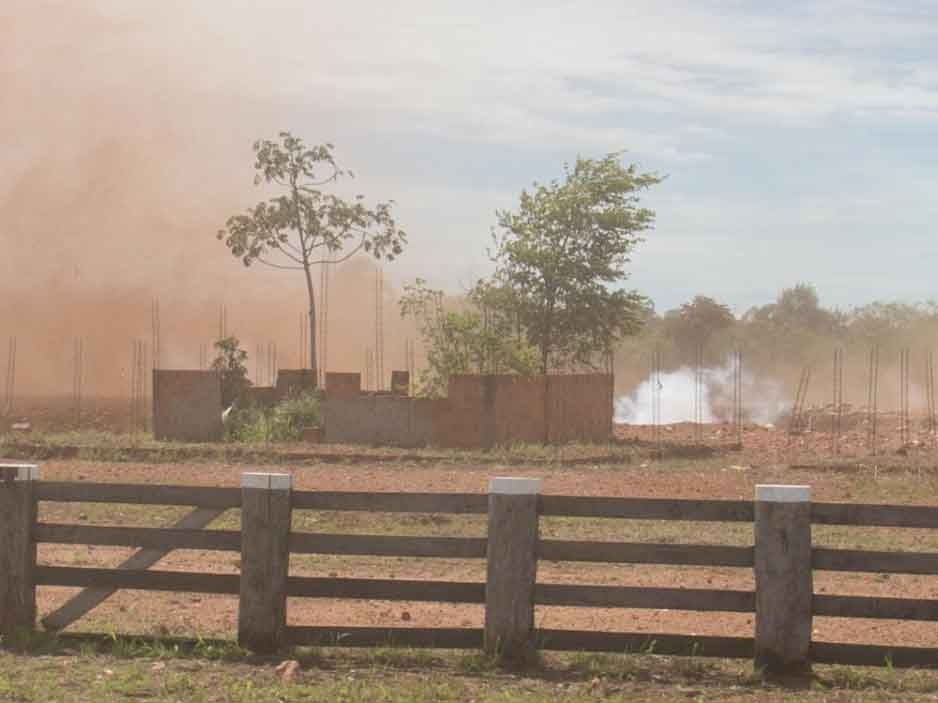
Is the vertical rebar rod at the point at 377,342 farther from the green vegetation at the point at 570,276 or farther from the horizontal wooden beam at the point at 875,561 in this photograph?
the horizontal wooden beam at the point at 875,561

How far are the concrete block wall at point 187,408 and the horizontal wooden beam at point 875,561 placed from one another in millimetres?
25456

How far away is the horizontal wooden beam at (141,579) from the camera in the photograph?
9.84 meters

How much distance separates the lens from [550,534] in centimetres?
1828

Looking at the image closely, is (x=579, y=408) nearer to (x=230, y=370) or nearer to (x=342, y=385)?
(x=342, y=385)

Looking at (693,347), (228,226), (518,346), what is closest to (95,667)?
(518,346)

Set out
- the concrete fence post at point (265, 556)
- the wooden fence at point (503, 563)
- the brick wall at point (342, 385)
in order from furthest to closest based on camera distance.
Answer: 1. the brick wall at point (342, 385)
2. the concrete fence post at point (265, 556)
3. the wooden fence at point (503, 563)

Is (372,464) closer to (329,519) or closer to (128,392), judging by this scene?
(329,519)

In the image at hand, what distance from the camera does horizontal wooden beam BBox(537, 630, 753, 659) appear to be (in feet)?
30.8

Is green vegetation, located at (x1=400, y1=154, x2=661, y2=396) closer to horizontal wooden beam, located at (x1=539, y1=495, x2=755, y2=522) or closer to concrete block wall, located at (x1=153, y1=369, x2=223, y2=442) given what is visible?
concrete block wall, located at (x1=153, y1=369, x2=223, y2=442)

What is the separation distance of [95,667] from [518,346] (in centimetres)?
2897

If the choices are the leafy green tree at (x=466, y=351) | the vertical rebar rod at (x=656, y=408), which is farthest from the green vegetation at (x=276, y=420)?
the vertical rebar rod at (x=656, y=408)

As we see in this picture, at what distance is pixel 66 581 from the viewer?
10.1m

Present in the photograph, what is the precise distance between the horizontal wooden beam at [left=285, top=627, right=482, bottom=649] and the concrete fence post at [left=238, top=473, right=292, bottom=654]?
18 centimetres

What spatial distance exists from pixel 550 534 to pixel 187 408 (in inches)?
670
